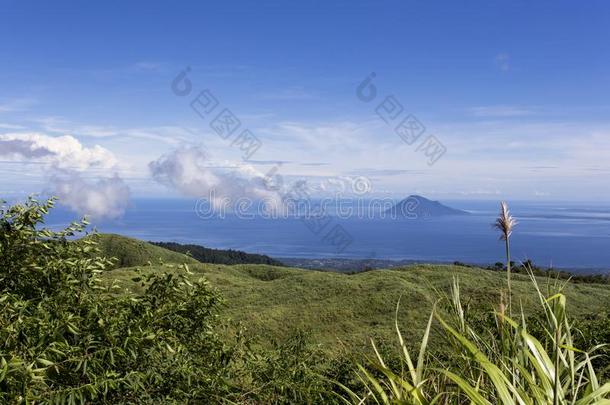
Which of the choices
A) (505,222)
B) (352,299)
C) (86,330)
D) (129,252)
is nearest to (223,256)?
(129,252)

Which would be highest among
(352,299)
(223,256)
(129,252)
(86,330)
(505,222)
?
(505,222)

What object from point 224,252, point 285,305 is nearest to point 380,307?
point 285,305

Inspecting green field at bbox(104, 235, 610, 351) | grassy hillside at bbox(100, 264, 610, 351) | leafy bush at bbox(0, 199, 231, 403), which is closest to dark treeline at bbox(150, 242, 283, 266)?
grassy hillside at bbox(100, 264, 610, 351)

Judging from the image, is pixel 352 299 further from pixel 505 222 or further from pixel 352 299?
pixel 505 222

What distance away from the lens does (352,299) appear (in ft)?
92.6

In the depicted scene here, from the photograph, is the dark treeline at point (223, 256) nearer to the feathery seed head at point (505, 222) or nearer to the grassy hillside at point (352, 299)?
the grassy hillside at point (352, 299)

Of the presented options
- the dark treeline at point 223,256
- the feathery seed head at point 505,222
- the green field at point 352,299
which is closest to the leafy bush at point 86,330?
the feathery seed head at point 505,222

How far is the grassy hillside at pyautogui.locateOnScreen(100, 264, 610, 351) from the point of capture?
23.9 meters

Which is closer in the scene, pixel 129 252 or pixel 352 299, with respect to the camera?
pixel 352 299

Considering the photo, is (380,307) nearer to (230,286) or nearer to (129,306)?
(230,286)

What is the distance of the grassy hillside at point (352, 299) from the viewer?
23891 millimetres

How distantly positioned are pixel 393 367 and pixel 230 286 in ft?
78.9

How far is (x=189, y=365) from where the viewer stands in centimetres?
646

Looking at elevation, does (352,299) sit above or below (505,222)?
below
